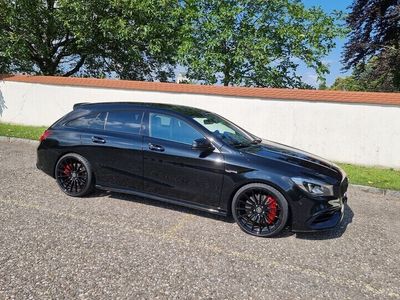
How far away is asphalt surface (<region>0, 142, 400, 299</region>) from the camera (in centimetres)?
329

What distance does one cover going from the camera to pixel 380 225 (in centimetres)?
527

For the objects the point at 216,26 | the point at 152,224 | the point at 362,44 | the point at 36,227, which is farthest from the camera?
the point at 362,44

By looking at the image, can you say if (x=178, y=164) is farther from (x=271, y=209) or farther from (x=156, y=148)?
(x=271, y=209)

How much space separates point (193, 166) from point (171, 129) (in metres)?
0.67

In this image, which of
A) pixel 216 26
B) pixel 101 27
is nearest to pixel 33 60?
pixel 101 27

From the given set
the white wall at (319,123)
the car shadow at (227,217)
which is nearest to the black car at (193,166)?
the car shadow at (227,217)

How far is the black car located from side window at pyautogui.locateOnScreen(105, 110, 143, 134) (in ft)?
0.05

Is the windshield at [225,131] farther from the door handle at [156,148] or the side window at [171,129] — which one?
the door handle at [156,148]

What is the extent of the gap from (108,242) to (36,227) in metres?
0.98

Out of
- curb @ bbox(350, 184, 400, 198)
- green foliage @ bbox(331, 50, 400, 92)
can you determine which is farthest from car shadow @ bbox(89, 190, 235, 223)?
green foliage @ bbox(331, 50, 400, 92)

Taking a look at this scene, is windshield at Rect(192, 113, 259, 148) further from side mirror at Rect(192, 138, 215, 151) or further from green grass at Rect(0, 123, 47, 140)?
green grass at Rect(0, 123, 47, 140)

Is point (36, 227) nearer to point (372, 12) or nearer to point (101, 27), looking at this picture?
point (101, 27)

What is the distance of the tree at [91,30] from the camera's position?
49.4 ft

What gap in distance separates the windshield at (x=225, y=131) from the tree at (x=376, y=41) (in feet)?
49.3
